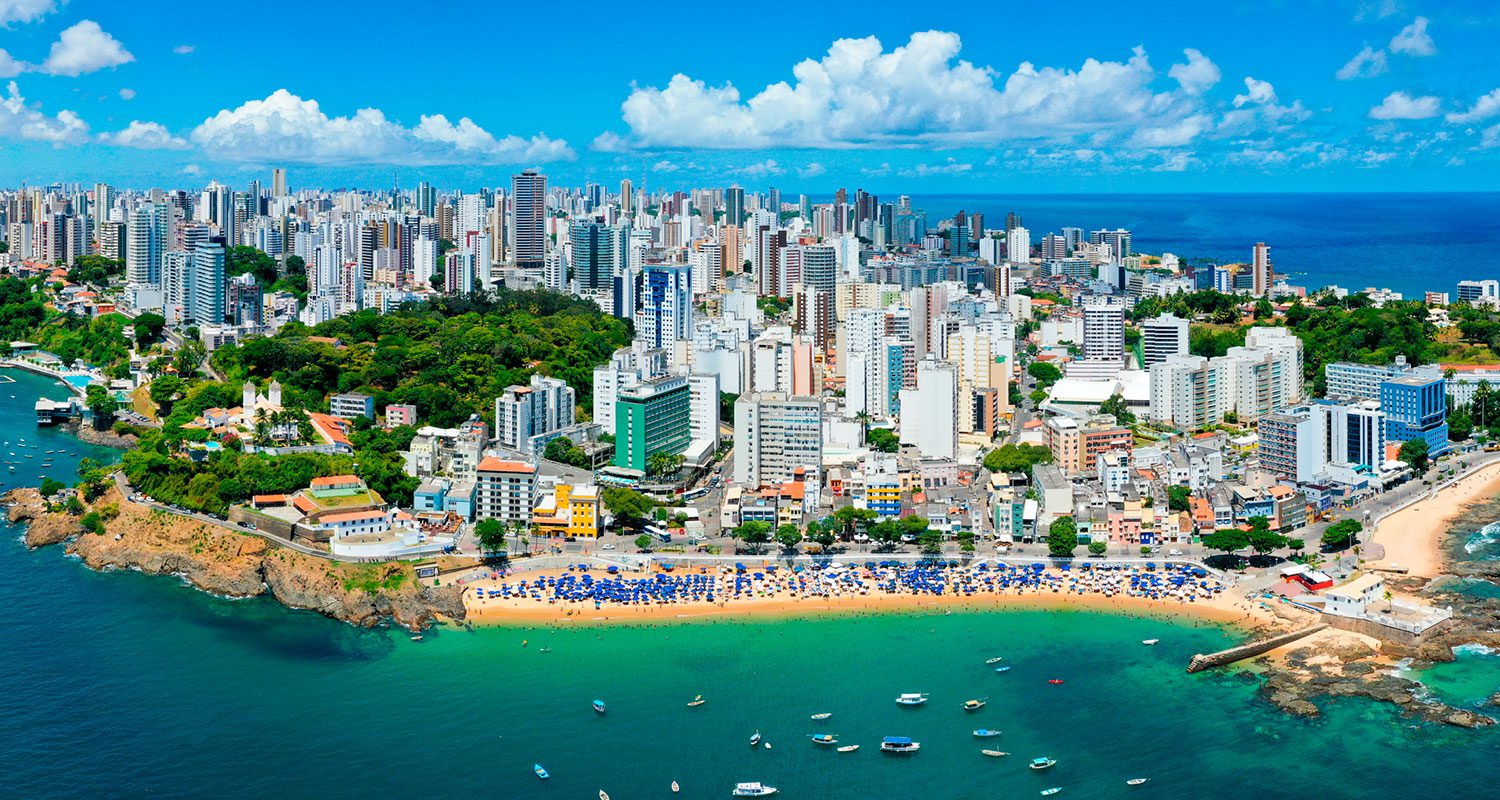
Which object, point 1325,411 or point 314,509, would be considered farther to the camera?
point 1325,411

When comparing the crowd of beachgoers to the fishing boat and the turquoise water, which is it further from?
the fishing boat

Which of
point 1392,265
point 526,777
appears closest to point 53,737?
point 526,777

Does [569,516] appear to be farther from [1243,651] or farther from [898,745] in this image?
[1243,651]

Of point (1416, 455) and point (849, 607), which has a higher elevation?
point (1416, 455)

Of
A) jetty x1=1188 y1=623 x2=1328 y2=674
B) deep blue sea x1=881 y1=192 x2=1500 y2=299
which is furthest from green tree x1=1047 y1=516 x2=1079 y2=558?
deep blue sea x1=881 y1=192 x2=1500 y2=299

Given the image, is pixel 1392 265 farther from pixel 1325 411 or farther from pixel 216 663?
pixel 216 663

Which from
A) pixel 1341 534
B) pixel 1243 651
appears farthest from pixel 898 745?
pixel 1341 534
